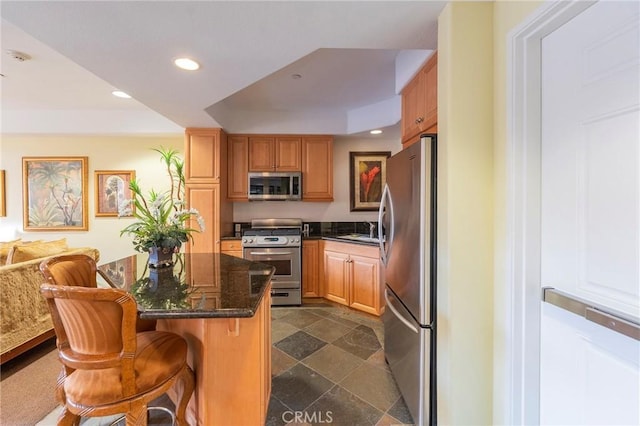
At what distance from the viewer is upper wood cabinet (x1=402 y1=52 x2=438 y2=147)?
1.63 metres

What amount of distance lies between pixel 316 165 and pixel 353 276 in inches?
64.4

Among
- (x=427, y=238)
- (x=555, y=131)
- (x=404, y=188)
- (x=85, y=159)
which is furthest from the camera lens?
(x=85, y=159)

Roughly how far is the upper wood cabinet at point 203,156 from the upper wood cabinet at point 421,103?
229 cm

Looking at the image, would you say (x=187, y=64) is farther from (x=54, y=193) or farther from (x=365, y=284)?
(x=54, y=193)

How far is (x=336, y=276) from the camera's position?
3.25m

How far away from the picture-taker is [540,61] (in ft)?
3.35

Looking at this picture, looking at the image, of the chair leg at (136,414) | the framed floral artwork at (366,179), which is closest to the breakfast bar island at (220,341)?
the chair leg at (136,414)

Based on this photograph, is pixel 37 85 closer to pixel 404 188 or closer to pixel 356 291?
pixel 404 188

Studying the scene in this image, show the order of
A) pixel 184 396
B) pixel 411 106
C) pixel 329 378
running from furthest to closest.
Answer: pixel 411 106
pixel 329 378
pixel 184 396

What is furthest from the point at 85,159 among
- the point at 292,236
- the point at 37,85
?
the point at 292,236

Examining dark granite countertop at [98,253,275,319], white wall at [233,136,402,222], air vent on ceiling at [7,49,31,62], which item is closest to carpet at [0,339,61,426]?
dark granite countertop at [98,253,275,319]

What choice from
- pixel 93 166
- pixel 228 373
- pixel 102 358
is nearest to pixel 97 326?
pixel 102 358

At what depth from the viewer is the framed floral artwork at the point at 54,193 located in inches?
153

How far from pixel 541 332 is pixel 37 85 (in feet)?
15.5
